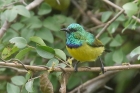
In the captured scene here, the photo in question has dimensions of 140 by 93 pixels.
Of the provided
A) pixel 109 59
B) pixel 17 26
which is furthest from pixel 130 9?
pixel 17 26

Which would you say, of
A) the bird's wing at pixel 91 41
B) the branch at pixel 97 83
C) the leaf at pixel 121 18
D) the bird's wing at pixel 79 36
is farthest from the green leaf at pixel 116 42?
the bird's wing at pixel 79 36

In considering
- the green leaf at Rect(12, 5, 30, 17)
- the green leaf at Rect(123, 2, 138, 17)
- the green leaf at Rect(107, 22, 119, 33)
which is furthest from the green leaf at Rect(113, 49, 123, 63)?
the green leaf at Rect(12, 5, 30, 17)

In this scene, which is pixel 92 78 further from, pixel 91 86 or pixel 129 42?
pixel 129 42

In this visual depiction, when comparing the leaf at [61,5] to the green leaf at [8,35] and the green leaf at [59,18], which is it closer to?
the green leaf at [59,18]

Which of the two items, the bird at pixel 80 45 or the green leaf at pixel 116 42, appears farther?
the green leaf at pixel 116 42

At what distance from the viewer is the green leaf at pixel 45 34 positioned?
324cm

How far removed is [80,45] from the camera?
2.68m

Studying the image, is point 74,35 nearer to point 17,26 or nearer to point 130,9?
point 130,9

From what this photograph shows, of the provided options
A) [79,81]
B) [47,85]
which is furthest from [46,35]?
[47,85]

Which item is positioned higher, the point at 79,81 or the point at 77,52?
the point at 77,52

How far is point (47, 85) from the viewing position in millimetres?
2266

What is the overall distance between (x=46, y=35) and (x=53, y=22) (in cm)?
18

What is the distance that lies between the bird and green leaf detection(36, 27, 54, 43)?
0.53m

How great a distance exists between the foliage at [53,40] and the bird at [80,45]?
0.52 feet
